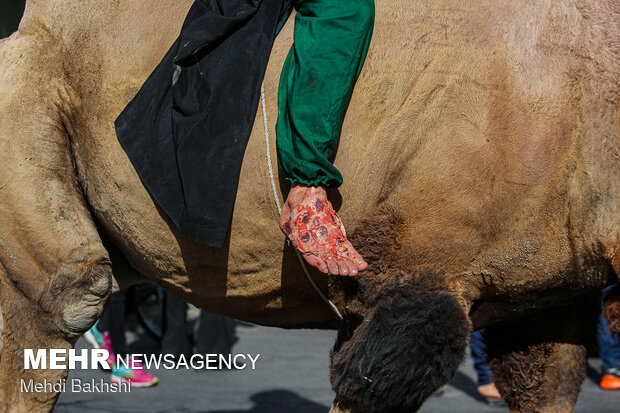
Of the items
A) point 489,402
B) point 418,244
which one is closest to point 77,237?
point 418,244

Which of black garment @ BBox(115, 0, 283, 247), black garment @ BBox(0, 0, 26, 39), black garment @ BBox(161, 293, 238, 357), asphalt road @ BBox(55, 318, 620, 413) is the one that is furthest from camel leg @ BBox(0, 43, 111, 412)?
black garment @ BBox(161, 293, 238, 357)

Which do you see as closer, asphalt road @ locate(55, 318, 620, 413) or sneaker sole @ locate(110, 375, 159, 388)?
asphalt road @ locate(55, 318, 620, 413)

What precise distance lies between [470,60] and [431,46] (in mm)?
128

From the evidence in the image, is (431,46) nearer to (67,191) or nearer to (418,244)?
(418,244)

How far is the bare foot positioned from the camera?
217 cm

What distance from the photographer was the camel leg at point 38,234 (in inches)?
101

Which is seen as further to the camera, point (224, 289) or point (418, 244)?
point (224, 289)

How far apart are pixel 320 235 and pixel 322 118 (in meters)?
0.35

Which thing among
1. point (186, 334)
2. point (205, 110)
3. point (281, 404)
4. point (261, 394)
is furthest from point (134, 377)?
point (205, 110)

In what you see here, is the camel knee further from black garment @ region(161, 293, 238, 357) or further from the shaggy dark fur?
black garment @ region(161, 293, 238, 357)

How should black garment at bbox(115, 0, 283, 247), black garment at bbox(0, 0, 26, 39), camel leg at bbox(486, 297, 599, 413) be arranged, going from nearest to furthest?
black garment at bbox(115, 0, 283, 247)
camel leg at bbox(486, 297, 599, 413)
black garment at bbox(0, 0, 26, 39)

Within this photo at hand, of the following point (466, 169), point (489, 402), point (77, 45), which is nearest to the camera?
point (466, 169)

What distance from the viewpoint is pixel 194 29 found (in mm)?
2383

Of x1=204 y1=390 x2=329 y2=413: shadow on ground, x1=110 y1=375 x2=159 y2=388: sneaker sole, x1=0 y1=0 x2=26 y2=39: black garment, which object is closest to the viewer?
x1=0 y1=0 x2=26 y2=39: black garment
